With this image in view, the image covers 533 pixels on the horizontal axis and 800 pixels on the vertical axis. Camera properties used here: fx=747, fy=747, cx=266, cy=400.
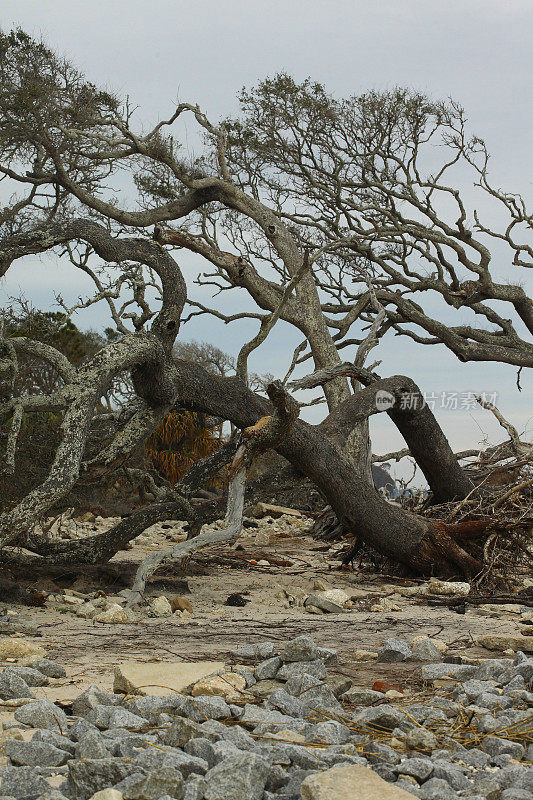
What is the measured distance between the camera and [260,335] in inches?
256

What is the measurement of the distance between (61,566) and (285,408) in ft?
7.98

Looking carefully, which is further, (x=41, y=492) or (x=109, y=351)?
(x=109, y=351)

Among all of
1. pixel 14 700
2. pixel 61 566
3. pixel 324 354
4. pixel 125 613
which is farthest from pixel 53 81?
pixel 14 700

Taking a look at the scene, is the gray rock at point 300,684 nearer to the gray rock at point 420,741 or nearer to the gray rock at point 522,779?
the gray rock at point 420,741

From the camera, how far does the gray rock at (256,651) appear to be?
3822 millimetres

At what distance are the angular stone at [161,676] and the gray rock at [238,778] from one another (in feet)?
3.15

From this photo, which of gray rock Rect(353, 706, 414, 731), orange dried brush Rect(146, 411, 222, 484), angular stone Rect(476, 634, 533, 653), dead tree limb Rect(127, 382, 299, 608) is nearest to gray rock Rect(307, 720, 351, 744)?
gray rock Rect(353, 706, 414, 731)

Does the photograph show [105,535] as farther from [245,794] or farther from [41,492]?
[245,794]

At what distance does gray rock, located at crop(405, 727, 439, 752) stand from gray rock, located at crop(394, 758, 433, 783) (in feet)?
0.76

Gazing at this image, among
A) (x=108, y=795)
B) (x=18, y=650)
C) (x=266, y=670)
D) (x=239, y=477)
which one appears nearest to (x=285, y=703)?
(x=266, y=670)

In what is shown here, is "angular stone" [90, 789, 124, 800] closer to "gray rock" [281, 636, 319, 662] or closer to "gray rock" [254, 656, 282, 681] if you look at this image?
"gray rock" [254, 656, 282, 681]

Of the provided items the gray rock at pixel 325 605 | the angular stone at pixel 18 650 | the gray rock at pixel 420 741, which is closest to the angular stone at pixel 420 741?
the gray rock at pixel 420 741

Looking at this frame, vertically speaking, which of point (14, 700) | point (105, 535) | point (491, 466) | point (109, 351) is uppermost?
point (109, 351)

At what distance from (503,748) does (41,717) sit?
1.68 m
